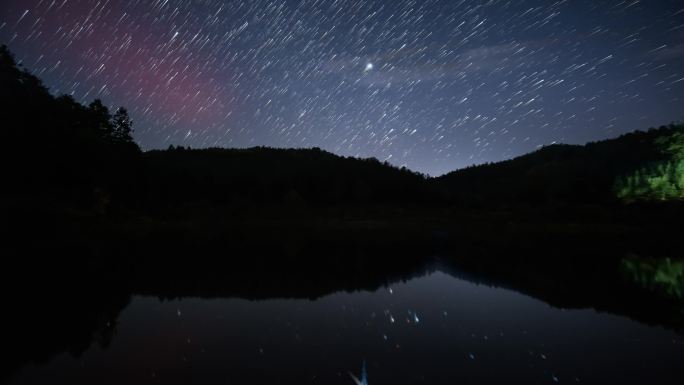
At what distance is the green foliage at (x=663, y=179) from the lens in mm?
49656

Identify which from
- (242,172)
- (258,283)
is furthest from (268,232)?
(242,172)

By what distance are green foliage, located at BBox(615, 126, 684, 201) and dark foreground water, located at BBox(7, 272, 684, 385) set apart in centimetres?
4715

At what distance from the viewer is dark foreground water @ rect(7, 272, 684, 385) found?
7980mm

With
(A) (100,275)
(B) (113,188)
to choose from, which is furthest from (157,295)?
(B) (113,188)

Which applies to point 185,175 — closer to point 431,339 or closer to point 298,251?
point 298,251

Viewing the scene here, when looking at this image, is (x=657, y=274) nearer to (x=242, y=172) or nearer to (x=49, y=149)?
(x=49, y=149)

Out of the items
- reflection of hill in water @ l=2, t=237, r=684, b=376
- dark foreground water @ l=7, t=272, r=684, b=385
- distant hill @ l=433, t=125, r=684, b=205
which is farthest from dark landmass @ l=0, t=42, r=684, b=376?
dark foreground water @ l=7, t=272, r=684, b=385

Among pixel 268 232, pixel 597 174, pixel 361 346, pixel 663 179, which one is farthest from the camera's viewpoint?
pixel 597 174

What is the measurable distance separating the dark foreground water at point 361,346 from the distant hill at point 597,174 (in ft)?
160

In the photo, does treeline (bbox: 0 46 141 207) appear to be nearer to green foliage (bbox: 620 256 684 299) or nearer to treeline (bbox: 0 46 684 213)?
treeline (bbox: 0 46 684 213)

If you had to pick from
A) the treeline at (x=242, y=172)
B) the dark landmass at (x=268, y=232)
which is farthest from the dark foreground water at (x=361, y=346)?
the treeline at (x=242, y=172)

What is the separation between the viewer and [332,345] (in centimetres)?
989

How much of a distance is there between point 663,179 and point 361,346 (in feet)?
183

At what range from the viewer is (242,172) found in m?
104
